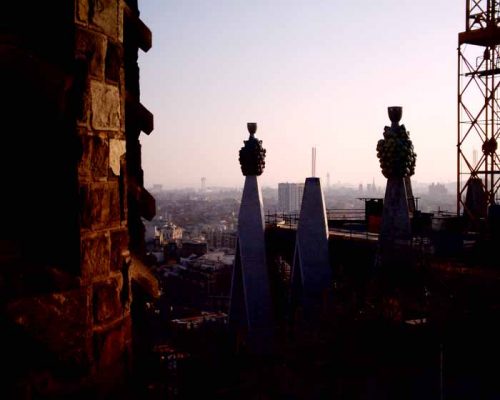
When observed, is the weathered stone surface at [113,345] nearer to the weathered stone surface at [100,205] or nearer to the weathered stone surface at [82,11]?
the weathered stone surface at [100,205]

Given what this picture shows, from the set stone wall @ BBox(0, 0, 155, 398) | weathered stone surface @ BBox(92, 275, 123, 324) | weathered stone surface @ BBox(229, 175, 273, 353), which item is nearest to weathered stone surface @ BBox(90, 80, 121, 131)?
stone wall @ BBox(0, 0, 155, 398)

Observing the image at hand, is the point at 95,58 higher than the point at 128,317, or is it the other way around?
the point at 95,58

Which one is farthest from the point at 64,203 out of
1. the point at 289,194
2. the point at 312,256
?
the point at 289,194

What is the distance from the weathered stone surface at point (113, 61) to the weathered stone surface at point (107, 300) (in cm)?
84

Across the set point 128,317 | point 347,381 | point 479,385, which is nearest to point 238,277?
point 347,381

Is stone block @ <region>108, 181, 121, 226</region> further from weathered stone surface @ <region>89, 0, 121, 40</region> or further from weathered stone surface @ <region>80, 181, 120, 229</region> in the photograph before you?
weathered stone surface @ <region>89, 0, 121, 40</region>

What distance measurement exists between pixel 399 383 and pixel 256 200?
5427mm

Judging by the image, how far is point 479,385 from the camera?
9.29 m

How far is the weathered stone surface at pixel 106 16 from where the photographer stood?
234 centimetres

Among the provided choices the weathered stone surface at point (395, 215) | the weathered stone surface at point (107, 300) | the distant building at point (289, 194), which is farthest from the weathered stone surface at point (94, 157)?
the distant building at point (289, 194)

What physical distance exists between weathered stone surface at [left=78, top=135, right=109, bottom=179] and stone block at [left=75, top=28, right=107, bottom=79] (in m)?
0.26

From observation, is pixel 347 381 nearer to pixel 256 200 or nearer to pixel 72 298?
pixel 256 200

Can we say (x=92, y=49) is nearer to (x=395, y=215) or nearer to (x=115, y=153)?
(x=115, y=153)

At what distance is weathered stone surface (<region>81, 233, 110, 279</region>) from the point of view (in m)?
2.30
